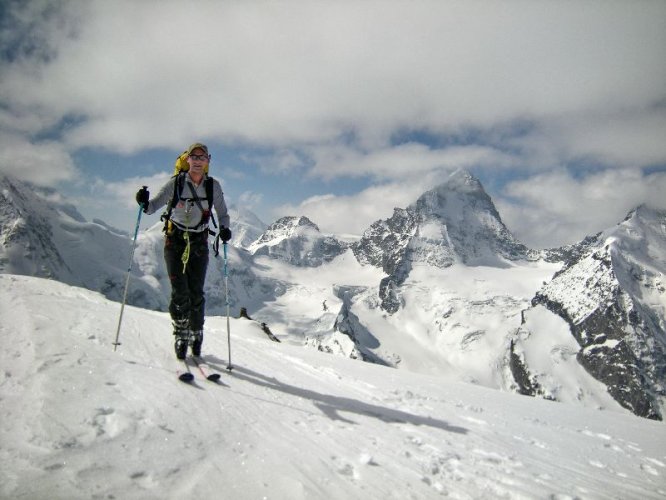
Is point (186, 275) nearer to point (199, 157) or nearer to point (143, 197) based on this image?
point (143, 197)

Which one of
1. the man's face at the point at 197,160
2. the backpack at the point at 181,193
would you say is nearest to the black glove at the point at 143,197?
the backpack at the point at 181,193

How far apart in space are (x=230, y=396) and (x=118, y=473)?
2450mm

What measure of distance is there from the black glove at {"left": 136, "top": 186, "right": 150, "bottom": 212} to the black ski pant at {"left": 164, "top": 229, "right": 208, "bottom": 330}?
825 millimetres

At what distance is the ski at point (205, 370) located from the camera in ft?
19.5

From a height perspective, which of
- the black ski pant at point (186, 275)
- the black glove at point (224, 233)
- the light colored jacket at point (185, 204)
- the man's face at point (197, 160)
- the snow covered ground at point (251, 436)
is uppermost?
the man's face at point (197, 160)

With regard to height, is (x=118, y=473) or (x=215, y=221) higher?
(x=215, y=221)

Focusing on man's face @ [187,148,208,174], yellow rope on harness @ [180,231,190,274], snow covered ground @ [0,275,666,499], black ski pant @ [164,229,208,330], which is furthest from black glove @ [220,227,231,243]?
snow covered ground @ [0,275,666,499]

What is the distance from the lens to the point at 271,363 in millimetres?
8633

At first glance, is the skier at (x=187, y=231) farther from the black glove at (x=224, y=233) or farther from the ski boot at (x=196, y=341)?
the black glove at (x=224, y=233)

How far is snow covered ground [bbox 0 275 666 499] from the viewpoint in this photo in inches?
121

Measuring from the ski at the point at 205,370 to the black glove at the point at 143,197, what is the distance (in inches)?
123

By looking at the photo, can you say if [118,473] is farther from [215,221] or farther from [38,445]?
[215,221]

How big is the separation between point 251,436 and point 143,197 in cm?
530

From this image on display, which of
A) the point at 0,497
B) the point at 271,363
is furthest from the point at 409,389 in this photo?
the point at 0,497
